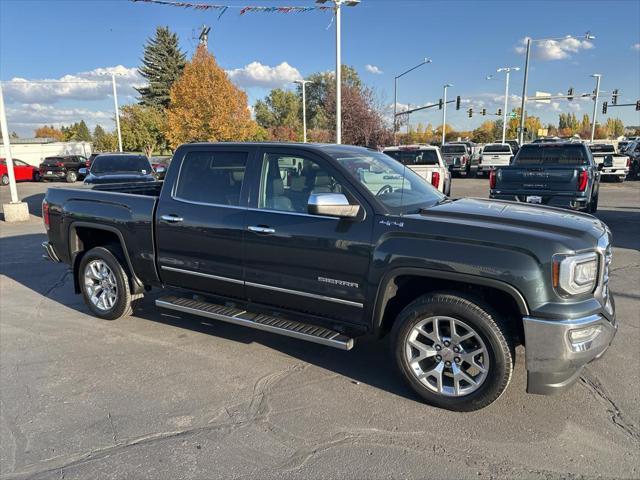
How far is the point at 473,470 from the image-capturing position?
2.82 metres

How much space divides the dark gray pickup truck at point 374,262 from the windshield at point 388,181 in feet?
0.07

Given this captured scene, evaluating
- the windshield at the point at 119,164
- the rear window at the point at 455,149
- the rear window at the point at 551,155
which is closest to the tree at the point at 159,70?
the rear window at the point at 455,149

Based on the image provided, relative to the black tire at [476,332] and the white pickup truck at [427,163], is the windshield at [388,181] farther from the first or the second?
the white pickup truck at [427,163]

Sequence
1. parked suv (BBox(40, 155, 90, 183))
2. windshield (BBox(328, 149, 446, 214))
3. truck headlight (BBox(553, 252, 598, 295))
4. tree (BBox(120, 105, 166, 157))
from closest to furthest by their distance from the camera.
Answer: truck headlight (BBox(553, 252, 598, 295)) < windshield (BBox(328, 149, 446, 214)) < parked suv (BBox(40, 155, 90, 183)) < tree (BBox(120, 105, 166, 157))

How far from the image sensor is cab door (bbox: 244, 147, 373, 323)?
366 centimetres

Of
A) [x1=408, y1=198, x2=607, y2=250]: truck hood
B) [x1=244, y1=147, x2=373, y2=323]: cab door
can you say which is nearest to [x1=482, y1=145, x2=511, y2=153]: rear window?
[x1=408, y1=198, x2=607, y2=250]: truck hood

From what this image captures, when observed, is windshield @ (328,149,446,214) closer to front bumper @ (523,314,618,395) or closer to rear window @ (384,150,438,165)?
front bumper @ (523,314,618,395)

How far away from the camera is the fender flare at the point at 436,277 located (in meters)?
3.11

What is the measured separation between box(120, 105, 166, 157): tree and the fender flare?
45.6m

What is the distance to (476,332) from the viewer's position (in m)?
3.31

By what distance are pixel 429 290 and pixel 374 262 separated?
1.64ft

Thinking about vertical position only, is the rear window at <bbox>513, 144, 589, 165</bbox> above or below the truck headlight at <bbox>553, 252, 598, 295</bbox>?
above

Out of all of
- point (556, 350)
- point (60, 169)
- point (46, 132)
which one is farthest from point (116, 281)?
point (46, 132)

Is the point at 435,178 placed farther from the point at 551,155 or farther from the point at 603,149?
the point at 603,149
